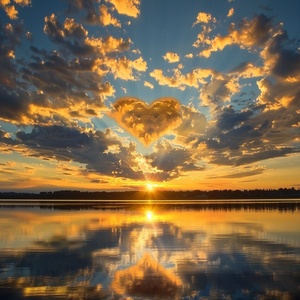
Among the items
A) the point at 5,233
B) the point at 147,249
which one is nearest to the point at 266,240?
the point at 147,249

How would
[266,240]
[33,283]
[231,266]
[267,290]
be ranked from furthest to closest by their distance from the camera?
[266,240] < [231,266] < [33,283] < [267,290]

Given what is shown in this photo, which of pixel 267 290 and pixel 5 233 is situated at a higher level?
pixel 5 233

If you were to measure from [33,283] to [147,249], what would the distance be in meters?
11.6

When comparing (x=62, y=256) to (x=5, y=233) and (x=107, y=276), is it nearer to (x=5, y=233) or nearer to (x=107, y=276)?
Result: (x=107, y=276)

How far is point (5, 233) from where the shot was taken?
37.8 m

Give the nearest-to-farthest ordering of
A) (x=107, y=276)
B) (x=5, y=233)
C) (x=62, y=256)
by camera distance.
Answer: (x=107, y=276) < (x=62, y=256) < (x=5, y=233)

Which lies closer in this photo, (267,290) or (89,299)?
(89,299)

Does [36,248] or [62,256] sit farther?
[36,248]

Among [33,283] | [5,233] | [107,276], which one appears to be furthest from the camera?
[5,233]

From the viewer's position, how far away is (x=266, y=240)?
3272cm

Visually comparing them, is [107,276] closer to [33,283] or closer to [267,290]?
[33,283]

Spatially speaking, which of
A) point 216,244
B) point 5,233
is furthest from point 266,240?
point 5,233

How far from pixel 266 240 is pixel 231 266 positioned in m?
12.2

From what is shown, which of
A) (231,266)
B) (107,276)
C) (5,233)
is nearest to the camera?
(107,276)
